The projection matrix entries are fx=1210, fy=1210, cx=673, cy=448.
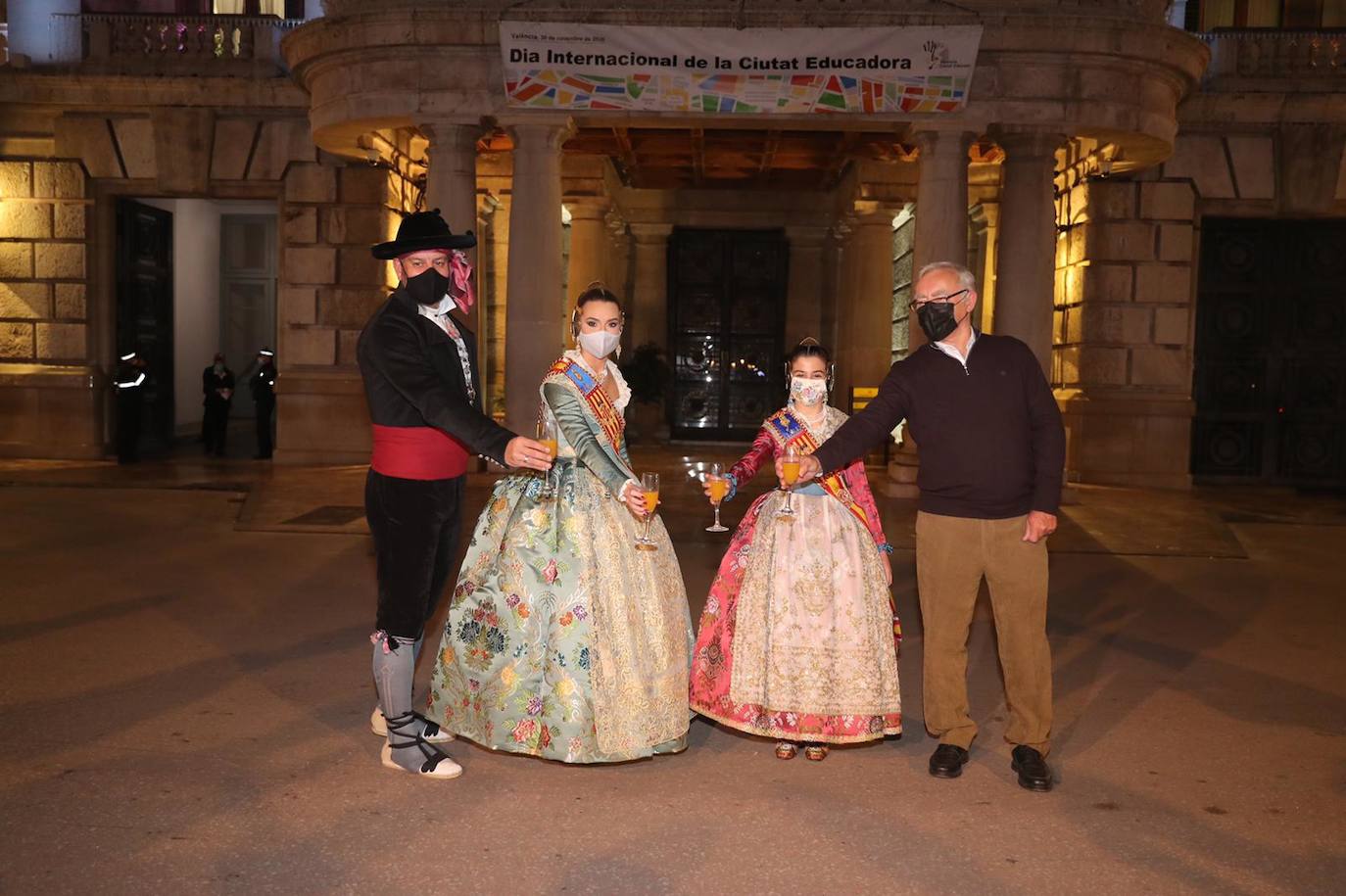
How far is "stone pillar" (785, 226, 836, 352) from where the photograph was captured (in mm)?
23062

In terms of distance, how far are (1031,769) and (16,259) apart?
1743 cm

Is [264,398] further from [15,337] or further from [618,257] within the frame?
[618,257]

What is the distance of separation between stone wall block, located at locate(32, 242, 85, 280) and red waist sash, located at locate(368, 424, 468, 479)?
14.9 m

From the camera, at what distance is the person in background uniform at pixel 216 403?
64.3 feet

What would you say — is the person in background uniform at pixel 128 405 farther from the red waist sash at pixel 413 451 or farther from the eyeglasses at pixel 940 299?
the eyeglasses at pixel 940 299

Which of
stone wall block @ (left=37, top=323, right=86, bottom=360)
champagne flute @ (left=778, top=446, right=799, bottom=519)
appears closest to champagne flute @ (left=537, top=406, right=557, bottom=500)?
champagne flute @ (left=778, top=446, right=799, bottom=519)

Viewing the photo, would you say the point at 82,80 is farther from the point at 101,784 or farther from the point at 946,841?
the point at 946,841

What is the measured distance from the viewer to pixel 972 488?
5059 millimetres

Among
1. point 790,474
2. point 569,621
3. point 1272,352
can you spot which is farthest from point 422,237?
point 1272,352

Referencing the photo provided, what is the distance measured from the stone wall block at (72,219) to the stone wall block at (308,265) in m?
3.07

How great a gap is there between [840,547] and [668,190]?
18.0 meters

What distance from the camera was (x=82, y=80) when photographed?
17.0 metres

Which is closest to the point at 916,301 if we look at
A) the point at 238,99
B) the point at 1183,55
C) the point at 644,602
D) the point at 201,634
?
the point at 644,602

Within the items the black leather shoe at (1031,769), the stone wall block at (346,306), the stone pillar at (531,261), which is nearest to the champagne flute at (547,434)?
the black leather shoe at (1031,769)
